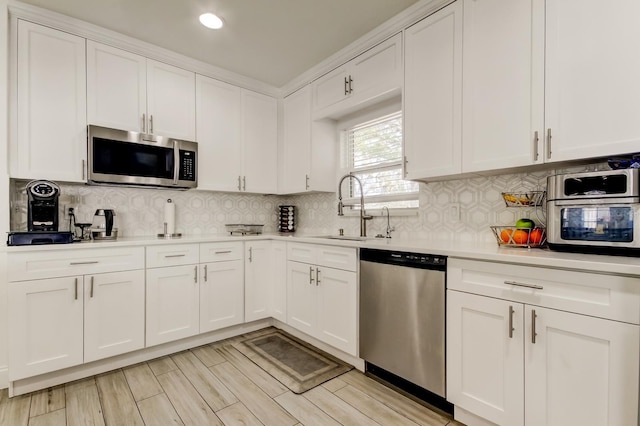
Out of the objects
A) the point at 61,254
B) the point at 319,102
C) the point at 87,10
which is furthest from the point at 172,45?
the point at 61,254

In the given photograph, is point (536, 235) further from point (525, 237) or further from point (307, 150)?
point (307, 150)

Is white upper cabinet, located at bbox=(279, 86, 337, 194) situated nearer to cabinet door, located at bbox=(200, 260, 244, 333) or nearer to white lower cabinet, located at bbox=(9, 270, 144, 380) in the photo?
cabinet door, located at bbox=(200, 260, 244, 333)

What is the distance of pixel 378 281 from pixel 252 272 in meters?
1.41

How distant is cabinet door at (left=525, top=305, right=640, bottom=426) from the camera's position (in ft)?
3.68

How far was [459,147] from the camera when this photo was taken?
191cm

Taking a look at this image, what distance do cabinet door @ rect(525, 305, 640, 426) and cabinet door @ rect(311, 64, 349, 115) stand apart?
2.17 metres

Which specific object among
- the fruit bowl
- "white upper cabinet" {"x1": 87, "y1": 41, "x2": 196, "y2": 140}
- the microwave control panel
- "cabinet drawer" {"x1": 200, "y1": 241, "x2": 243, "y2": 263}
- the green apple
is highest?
"white upper cabinet" {"x1": 87, "y1": 41, "x2": 196, "y2": 140}

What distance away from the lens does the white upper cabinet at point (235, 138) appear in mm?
2947

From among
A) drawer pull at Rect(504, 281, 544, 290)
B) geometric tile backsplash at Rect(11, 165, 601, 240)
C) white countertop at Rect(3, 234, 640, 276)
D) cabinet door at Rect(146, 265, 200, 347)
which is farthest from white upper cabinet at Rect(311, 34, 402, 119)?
cabinet door at Rect(146, 265, 200, 347)

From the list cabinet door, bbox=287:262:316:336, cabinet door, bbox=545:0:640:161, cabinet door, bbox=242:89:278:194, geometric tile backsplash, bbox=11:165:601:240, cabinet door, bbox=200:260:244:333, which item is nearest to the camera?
cabinet door, bbox=545:0:640:161

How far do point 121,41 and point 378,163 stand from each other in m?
2.38

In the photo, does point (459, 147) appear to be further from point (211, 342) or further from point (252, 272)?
point (211, 342)

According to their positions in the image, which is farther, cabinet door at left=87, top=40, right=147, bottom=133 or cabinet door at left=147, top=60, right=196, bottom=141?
cabinet door at left=147, top=60, right=196, bottom=141

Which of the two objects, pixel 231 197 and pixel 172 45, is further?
pixel 231 197
